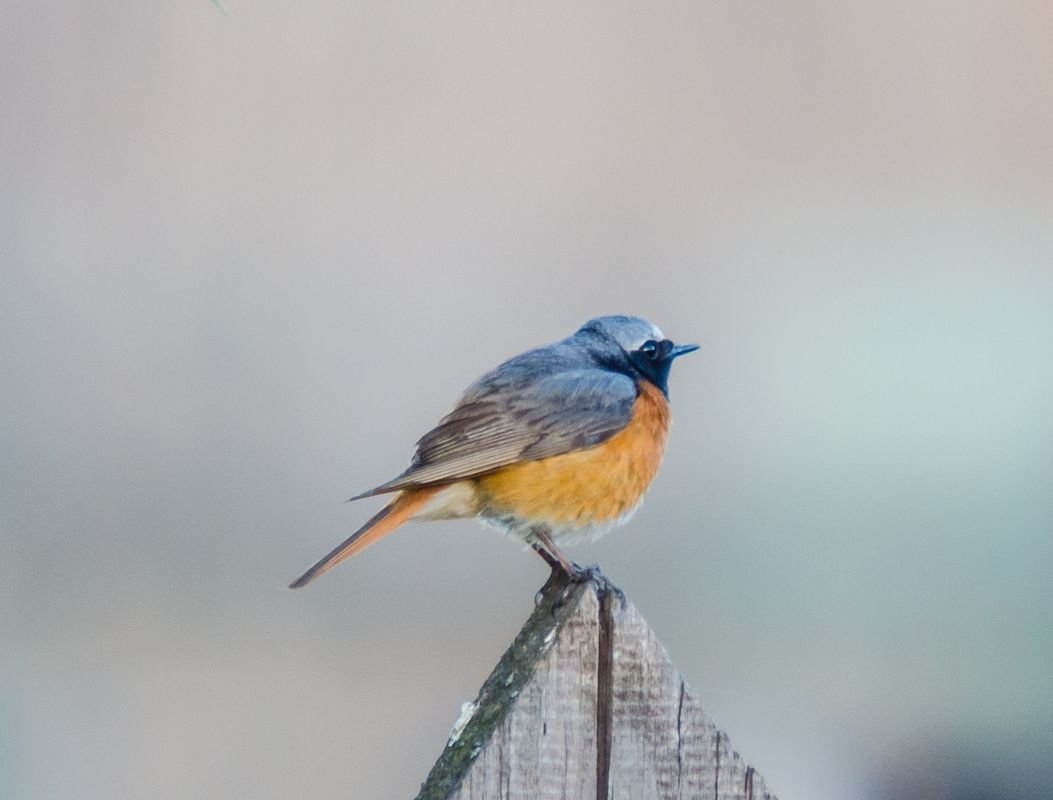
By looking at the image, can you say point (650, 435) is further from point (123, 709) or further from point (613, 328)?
point (123, 709)

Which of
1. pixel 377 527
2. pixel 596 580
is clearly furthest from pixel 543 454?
pixel 596 580

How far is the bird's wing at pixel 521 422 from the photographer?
3.55m

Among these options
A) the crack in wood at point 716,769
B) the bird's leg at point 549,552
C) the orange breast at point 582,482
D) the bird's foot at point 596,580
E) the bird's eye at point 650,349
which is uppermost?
the bird's eye at point 650,349

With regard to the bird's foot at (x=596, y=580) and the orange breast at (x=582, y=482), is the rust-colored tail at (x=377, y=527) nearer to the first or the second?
the orange breast at (x=582, y=482)

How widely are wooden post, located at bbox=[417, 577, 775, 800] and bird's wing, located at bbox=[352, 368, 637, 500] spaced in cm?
130

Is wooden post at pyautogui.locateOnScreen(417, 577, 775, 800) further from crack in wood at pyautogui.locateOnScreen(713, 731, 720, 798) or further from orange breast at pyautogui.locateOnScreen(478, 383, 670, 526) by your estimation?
orange breast at pyautogui.locateOnScreen(478, 383, 670, 526)

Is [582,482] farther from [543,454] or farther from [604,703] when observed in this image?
[604,703]

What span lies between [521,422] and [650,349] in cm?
57

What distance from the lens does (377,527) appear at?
131 inches

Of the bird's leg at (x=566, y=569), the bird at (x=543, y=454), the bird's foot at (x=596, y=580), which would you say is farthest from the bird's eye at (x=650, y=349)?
the bird's foot at (x=596, y=580)

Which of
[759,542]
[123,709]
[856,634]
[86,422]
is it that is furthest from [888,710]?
[86,422]

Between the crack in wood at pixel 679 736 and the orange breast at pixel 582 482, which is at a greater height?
the orange breast at pixel 582 482

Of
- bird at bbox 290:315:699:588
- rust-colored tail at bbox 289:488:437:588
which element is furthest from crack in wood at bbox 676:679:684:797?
bird at bbox 290:315:699:588

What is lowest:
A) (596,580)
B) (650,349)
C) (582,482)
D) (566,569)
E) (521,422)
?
(596,580)
